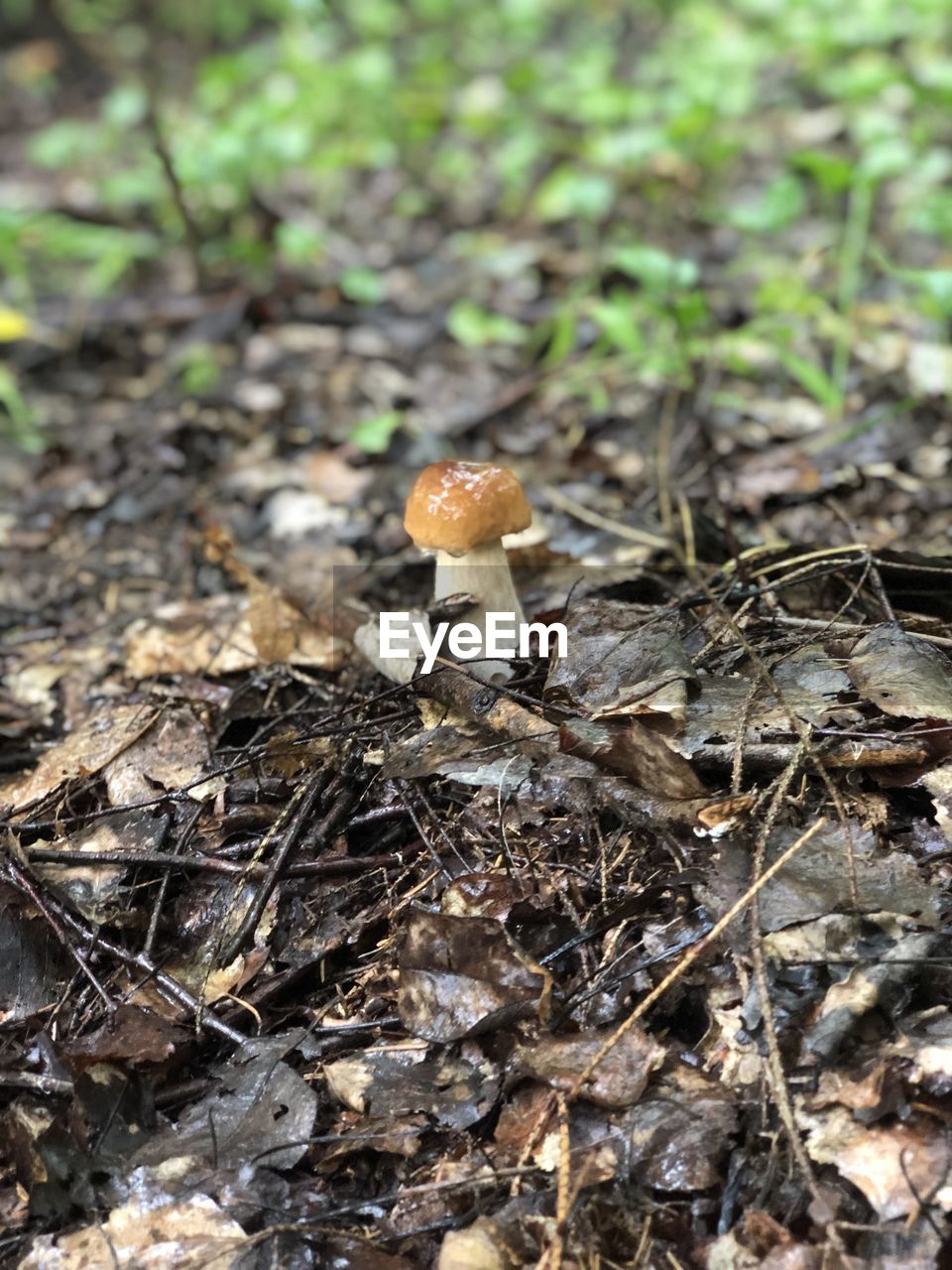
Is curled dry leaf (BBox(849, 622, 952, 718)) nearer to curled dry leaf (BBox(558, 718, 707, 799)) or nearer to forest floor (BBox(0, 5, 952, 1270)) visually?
forest floor (BBox(0, 5, 952, 1270))

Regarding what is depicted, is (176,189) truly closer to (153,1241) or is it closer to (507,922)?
(507,922)

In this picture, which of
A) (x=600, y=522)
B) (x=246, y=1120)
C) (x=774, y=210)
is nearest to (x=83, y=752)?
(x=246, y=1120)

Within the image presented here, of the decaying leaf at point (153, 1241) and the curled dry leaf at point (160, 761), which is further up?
the curled dry leaf at point (160, 761)

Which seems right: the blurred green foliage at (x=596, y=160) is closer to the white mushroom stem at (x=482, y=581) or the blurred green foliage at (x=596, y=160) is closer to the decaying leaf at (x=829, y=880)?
the white mushroom stem at (x=482, y=581)

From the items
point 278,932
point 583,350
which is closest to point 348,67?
point 583,350

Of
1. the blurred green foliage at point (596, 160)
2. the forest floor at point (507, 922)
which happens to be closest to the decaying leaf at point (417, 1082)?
the forest floor at point (507, 922)
